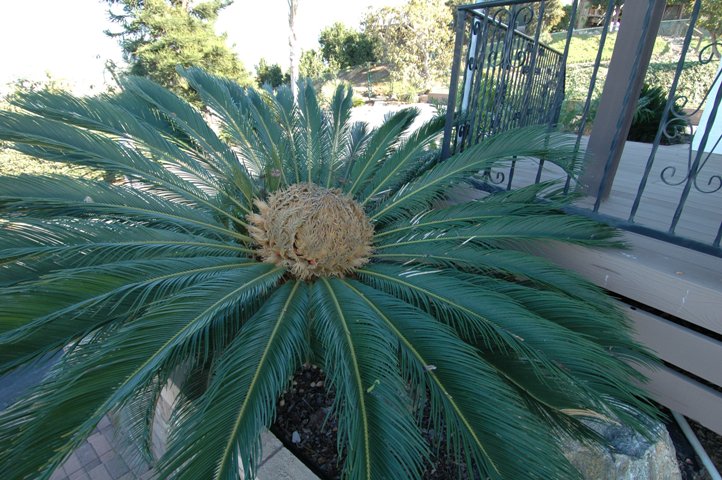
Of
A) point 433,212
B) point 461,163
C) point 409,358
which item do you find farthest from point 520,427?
point 461,163

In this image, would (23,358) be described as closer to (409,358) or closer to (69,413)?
(69,413)

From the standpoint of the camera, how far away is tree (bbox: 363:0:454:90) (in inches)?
792

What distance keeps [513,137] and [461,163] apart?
363 mm

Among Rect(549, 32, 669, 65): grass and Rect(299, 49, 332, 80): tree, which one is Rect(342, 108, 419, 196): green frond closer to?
Rect(299, 49, 332, 80): tree

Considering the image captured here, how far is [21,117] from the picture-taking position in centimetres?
203

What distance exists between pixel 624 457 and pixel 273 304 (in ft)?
6.08

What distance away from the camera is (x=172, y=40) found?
1463 centimetres

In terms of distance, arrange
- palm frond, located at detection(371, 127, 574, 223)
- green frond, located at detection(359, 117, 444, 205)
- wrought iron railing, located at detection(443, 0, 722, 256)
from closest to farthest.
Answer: wrought iron railing, located at detection(443, 0, 722, 256) < palm frond, located at detection(371, 127, 574, 223) < green frond, located at detection(359, 117, 444, 205)

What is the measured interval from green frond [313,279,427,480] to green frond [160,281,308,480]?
0.56 feet

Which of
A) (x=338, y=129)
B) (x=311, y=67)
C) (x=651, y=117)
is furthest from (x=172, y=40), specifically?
(x=651, y=117)

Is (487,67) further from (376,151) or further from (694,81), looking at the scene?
(694,81)

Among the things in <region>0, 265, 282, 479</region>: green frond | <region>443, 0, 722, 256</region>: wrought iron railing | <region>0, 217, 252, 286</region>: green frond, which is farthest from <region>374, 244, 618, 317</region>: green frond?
<region>0, 217, 252, 286</region>: green frond

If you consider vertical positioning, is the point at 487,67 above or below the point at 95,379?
above

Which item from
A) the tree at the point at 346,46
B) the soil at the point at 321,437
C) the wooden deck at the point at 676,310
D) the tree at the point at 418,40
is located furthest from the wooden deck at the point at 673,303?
the tree at the point at 346,46
